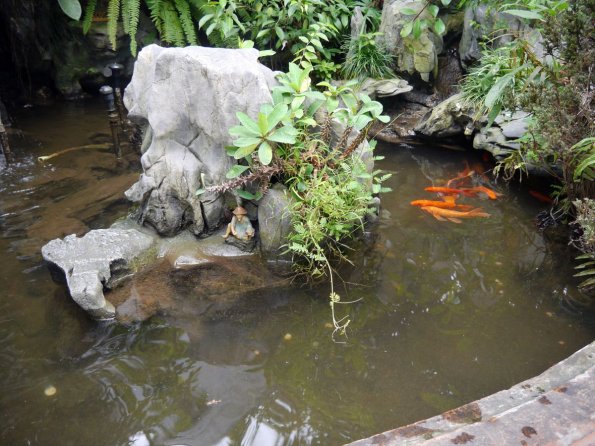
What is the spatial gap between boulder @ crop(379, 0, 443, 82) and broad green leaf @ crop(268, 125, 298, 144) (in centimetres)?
410

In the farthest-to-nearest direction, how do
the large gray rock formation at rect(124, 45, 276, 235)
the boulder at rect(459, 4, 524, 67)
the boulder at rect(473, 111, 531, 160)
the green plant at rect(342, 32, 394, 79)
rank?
the green plant at rect(342, 32, 394, 79) → the boulder at rect(459, 4, 524, 67) → the boulder at rect(473, 111, 531, 160) → the large gray rock formation at rect(124, 45, 276, 235)

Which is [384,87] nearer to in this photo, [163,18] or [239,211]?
[163,18]

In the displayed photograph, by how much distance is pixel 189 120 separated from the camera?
14.0 feet

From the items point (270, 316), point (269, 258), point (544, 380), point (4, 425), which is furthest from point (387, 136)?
point (4, 425)

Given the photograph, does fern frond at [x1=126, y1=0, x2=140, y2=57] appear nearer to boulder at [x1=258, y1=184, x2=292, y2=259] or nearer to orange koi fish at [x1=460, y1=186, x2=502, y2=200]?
boulder at [x1=258, y1=184, x2=292, y2=259]

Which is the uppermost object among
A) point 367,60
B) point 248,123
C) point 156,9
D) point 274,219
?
point 156,9

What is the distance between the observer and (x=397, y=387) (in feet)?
9.84

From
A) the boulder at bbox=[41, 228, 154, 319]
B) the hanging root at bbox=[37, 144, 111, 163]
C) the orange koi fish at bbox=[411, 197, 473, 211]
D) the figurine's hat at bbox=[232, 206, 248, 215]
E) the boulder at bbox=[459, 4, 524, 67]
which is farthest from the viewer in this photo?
the boulder at bbox=[459, 4, 524, 67]

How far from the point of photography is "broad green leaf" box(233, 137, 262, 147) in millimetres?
3693

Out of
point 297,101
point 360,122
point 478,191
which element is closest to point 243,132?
point 297,101

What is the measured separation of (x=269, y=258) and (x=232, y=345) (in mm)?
1017

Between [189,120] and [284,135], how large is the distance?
968 millimetres

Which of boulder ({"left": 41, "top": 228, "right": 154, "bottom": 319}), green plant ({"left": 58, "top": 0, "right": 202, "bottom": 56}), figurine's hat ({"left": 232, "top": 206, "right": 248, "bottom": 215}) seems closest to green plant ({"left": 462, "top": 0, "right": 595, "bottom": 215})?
figurine's hat ({"left": 232, "top": 206, "right": 248, "bottom": 215})

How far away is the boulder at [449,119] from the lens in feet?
20.3
